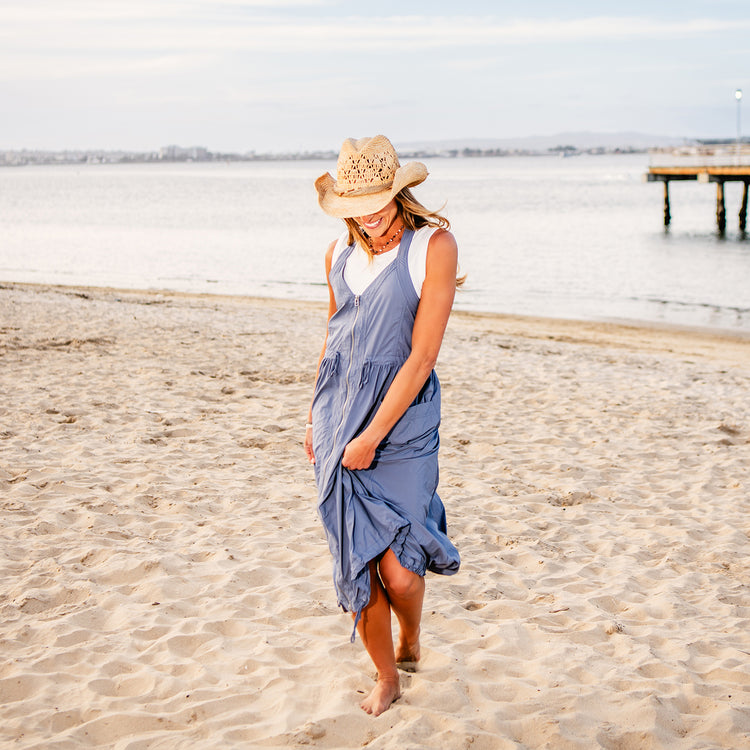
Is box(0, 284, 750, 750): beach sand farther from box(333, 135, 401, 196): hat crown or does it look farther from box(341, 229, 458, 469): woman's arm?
box(333, 135, 401, 196): hat crown

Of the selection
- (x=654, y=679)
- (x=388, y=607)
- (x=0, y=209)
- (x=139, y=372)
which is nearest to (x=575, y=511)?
(x=654, y=679)

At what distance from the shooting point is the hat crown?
257cm

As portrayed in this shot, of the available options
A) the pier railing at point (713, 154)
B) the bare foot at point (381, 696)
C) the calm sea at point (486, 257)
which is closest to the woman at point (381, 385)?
the bare foot at point (381, 696)

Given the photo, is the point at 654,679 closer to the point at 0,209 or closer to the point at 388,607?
the point at 388,607

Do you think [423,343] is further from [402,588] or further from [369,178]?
[402,588]

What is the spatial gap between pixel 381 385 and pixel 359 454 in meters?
0.23

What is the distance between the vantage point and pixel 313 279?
23.3 meters

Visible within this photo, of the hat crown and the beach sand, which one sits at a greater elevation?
the hat crown

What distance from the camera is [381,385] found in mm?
2629

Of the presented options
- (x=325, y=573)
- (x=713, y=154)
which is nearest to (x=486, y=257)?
(x=325, y=573)

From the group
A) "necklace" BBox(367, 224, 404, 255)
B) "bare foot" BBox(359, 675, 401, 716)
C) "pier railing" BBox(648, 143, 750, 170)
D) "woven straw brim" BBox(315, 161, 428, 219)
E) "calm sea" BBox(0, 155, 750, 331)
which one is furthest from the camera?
"pier railing" BBox(648, 143, 750, 170)

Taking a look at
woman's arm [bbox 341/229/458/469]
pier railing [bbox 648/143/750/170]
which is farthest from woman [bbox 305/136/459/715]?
pier railing [bbox 648/143/750/170]

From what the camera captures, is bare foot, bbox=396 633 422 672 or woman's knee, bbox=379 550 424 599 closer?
woman's knee, bbox=379 550 424 599

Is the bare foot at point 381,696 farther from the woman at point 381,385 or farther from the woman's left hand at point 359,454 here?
the woman's left hand at point 359,454
